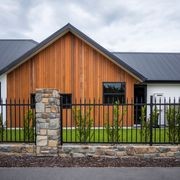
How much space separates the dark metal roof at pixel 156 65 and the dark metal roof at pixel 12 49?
22.0 feet

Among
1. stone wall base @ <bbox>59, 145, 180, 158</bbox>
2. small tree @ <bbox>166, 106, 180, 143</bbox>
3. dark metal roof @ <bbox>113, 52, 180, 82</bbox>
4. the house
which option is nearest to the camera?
stone wall base @ <bbox>59, 145, 180, 158</bbox>

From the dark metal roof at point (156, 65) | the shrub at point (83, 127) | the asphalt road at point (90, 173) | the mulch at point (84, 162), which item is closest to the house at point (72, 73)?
the dark metal roof at point (156, 65)

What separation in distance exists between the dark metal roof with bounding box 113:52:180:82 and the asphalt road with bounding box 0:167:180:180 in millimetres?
11218

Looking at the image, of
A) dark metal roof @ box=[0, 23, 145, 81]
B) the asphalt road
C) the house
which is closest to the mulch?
the asphalt road

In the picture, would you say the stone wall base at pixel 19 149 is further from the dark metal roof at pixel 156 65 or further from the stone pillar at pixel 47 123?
the dark metal roof at pixel 156 65

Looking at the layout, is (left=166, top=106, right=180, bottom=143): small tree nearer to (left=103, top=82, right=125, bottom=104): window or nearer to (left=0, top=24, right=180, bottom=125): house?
(left=0, top=24, right=180, bottom=125): house

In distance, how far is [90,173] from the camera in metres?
7.55

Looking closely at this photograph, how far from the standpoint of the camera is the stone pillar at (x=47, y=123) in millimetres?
9320

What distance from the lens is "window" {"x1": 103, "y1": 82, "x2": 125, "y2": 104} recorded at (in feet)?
57.0

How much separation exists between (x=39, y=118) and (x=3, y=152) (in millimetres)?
1459

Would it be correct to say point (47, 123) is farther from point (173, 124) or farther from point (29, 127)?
point (173, 124)

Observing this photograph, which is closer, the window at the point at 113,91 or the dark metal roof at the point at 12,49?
the window at the point at 113,91

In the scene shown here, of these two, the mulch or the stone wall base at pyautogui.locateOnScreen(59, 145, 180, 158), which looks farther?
the stone wall base at pyautogui.locateOnScreen(59, 145, 180, 158)

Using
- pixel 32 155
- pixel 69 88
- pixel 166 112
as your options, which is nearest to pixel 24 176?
pixel 32 155
